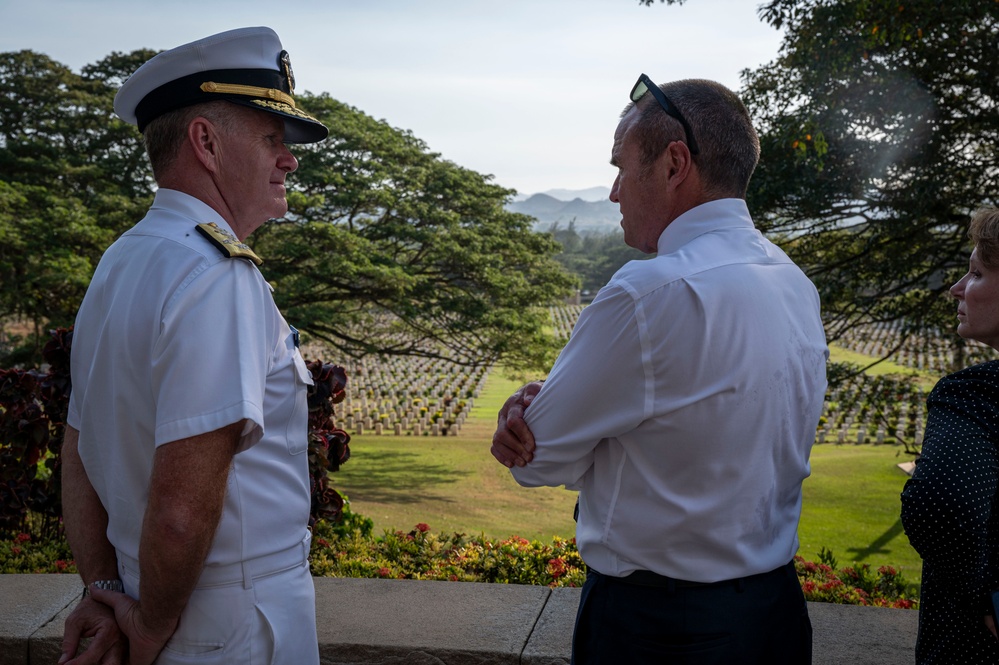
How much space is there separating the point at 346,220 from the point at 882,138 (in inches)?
430

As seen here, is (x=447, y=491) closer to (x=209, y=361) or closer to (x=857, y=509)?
(x=857, y=509)

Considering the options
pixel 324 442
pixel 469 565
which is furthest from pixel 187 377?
pixel 324 442

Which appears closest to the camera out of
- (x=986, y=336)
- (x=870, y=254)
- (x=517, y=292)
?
(x=986, y=336)

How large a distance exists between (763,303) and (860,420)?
783 inches

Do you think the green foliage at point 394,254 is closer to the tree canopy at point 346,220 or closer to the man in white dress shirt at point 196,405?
the tree canopy at point 346,220

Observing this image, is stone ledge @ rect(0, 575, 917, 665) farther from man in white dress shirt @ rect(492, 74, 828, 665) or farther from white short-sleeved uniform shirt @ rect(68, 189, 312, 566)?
white short-sleeved uniform shirt @ rect(68, 189, 312, 566)

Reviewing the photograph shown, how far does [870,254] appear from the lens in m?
8.46

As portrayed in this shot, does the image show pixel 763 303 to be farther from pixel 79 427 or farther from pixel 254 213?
pixel 79 427

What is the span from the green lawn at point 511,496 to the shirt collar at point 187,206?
30.9 feet

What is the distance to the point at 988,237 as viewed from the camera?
5.51ft

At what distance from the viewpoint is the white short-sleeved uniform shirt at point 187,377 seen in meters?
1.32

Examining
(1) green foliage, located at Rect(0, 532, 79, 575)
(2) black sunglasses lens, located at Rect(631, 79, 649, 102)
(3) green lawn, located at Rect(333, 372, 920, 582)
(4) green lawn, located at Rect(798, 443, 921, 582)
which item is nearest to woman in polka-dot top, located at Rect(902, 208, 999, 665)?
(2) black sunglasses lens, located at Rect(631, 79, 649, 102)

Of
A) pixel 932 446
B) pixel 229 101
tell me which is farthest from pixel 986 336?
pixel 229 101

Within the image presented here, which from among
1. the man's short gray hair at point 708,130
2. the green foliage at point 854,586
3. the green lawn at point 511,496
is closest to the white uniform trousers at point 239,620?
the man's short gray hair at point 708,130
